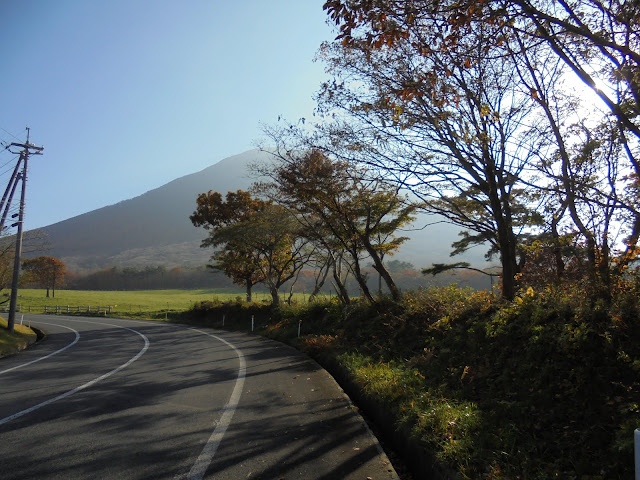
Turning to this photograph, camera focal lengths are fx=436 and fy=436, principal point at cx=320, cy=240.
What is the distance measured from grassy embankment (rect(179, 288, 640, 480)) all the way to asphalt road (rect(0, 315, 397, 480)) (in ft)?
2.63

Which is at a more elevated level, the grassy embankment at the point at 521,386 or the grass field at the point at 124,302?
the grassy embankment at the point at 521,386

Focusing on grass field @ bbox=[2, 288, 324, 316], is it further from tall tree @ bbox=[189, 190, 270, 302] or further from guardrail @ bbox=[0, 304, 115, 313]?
tall tree @ bbox=[189, 190, 270, 302]

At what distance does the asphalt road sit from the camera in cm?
445

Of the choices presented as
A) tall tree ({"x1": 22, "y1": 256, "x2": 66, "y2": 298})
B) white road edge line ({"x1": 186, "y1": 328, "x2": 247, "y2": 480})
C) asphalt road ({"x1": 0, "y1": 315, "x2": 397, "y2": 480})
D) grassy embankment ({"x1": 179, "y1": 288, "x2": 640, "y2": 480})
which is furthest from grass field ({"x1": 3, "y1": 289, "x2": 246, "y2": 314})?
grassy embankment ({"x1": 179, "y1": 288, "x2": 640, "y2": 480})

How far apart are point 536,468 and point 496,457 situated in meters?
0.39

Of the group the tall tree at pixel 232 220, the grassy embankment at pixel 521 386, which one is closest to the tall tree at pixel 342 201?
the grassy embankment at pixel 521 386

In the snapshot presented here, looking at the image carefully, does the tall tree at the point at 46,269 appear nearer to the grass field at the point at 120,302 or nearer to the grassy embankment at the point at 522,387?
the grass field at the point at 120,302

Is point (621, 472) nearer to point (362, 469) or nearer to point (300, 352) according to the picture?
point (362, 469)

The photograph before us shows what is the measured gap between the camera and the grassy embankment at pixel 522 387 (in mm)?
3979

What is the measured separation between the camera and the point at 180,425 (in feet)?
19.5

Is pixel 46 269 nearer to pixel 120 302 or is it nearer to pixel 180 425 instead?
pixel 120 302

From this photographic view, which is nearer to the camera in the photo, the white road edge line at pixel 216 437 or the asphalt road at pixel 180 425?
the white road edge line at pixel 216 437

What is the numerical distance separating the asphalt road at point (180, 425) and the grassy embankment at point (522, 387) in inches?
31.6

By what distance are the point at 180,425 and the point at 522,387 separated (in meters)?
4.54
